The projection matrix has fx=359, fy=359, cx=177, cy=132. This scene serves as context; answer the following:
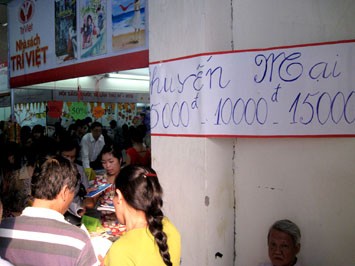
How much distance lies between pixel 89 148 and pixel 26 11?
7.10 ft

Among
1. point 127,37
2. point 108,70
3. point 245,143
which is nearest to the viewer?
point 245,143

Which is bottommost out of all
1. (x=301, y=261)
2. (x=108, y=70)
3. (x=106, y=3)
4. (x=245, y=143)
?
(x=301, y=261)

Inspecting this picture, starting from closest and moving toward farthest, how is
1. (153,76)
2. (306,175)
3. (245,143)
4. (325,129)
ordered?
1. (325,129)
2. (306,175)
3. (245,143)
4. (153,76)

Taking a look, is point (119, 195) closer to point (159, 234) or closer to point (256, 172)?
point (159, 234)

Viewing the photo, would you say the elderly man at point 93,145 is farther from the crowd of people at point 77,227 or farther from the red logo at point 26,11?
the crowd of people at point 77,227

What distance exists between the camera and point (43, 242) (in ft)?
4.48

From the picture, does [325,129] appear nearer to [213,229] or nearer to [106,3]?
[213,229]

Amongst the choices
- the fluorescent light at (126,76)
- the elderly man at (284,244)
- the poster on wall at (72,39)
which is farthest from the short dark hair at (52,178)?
the fluorescent light at (126,76)

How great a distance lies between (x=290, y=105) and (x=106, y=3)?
7.64 feet

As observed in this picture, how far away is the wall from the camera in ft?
6.61

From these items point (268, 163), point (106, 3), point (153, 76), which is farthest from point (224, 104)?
point (106, 3)

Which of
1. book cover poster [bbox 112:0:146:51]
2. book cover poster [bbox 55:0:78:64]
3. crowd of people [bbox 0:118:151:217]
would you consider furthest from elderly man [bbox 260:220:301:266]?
book cover poster [bbox 55:0:78:64]

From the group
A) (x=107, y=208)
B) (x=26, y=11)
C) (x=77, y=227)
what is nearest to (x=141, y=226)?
(x=77, y=227)

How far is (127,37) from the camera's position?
3.29 meters
